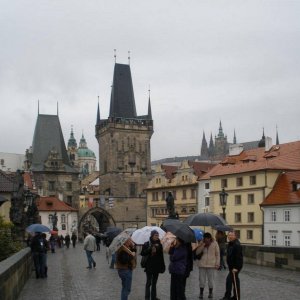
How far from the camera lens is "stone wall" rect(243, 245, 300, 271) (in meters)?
20.0

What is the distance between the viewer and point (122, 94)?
10338 cm

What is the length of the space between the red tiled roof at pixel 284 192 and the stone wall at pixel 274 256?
85.0ft

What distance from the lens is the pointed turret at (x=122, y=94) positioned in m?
102

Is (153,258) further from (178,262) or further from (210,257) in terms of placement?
(210,257)

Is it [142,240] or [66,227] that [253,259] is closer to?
[142,240]

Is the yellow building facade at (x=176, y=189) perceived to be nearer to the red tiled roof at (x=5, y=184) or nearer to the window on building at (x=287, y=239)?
the window on building at (x=287, y=239)

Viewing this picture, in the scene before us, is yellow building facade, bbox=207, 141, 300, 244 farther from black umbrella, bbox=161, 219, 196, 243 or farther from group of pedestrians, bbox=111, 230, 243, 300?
black umbrella, bbox=161, 219, 196, 243

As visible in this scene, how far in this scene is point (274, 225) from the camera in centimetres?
5088

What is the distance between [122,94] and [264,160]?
163 feet

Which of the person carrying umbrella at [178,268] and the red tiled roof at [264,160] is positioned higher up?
the red tiled roof at [264,160]

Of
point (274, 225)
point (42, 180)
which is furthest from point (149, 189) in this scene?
point (274, 225)

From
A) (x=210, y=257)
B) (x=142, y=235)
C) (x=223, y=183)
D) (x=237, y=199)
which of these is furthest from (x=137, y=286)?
(x=223, y=183)

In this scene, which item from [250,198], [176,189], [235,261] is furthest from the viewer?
[176,189]


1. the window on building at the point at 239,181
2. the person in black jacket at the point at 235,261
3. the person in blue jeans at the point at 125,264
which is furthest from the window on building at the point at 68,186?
the person in blue jeans at the point at 125,264
